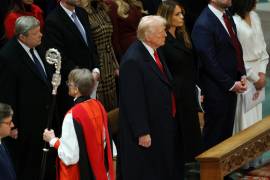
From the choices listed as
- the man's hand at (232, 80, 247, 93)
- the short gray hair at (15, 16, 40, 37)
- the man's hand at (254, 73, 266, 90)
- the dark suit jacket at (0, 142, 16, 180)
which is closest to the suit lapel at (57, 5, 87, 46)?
the short gray hair at (15, 16, 40, 37)

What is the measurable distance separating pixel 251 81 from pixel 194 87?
88cm

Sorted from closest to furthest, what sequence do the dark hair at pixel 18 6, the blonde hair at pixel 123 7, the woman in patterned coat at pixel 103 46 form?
the dark hair at pixel 18 6 < the woman in patterned coat at pixel 103 46 < the blonde hair at pixel 123 7

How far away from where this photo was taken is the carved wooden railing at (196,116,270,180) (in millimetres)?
7555

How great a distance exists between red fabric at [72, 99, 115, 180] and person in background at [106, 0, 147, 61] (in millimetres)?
2148

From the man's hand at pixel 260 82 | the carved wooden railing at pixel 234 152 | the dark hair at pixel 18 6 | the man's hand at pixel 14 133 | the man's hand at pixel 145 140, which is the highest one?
the dark hair at pixel 18 6

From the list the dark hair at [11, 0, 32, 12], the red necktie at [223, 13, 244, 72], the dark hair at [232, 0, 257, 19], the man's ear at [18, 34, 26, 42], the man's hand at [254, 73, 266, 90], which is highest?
the dark hair at [11, 0, 32, 12]

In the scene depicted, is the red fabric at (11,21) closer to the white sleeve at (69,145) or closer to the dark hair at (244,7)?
the white sleeve at (69,145)

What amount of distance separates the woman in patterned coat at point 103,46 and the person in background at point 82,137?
1.70 metres

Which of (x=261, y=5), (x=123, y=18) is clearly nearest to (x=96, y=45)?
(x=123, y=18)

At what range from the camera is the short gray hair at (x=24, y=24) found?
789 cm

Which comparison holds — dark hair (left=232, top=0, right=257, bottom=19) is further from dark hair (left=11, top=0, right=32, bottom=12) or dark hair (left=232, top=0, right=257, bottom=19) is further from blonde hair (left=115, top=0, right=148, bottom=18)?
dark hair (left=11, top=0, right=32, bottom=12)

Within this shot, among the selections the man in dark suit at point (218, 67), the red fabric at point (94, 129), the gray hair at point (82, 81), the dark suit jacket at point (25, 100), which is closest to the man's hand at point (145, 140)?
the red fabric at point (94, 129)

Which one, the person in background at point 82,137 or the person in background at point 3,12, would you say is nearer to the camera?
the person in background at point 82,137

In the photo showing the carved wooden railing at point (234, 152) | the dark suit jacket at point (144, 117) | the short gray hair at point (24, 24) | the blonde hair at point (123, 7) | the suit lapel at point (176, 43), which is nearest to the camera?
the carved wooden railing at point (234, 152)
